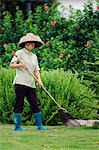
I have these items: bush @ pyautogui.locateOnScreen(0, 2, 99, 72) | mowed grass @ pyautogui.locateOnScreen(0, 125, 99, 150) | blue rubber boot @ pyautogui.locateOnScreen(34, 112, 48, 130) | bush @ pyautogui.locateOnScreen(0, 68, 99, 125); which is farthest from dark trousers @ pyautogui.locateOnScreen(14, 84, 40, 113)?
bush @ pyautogui.locateOnScreen(0, 2, 99, 72)

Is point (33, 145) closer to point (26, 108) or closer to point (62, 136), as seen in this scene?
point (62, 136)

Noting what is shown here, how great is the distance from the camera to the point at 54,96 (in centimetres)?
1123

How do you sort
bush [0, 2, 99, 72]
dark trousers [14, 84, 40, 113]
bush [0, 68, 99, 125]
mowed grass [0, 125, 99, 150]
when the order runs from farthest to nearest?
bush [0, 2, 99, 72] → bush [0, 68, 99, 125] → dark trousers [14, 84, 40, 113] → mowed grass [0, 125, 99, 150]

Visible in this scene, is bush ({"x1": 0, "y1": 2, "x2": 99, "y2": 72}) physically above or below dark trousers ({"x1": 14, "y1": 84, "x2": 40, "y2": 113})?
above

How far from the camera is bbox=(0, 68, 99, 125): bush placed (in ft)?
36.7

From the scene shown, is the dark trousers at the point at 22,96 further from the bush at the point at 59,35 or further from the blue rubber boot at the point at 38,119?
the bush at the point at 59,35

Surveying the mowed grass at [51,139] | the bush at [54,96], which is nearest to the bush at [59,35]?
the bush at [54,96]

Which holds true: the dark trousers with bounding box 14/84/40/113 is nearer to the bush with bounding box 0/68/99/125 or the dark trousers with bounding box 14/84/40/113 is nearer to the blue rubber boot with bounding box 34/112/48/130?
the blue rubber boot with bounding box 34/112/48/130

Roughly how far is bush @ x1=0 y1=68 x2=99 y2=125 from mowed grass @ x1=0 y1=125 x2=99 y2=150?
0.78 meters

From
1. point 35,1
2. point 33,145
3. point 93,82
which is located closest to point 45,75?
point 93,82

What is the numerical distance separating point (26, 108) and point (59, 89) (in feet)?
1.99

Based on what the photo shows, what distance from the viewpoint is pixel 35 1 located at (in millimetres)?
18203

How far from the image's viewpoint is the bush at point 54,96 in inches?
440

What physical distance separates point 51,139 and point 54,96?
2571mm
